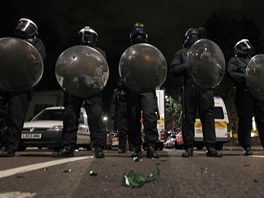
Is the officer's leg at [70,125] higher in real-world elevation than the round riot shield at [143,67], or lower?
lower

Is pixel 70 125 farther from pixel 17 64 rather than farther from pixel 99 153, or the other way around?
pixel 17 64

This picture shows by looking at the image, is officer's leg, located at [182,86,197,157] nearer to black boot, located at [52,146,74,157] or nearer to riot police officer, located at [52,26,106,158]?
riot police officer, located at [52,26,106,158]

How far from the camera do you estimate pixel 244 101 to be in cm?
654

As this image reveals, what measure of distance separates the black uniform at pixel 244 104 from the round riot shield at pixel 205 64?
1.48m

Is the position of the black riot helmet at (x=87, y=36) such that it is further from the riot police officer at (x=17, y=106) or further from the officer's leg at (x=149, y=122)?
the officer's leg at (x=149, y=122)

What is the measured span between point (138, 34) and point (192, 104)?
4.42 feet

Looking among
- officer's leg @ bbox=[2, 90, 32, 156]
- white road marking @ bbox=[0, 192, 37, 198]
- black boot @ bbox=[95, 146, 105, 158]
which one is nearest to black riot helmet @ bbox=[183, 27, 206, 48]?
black boot @ bbox=[95, 146, 105, 158]

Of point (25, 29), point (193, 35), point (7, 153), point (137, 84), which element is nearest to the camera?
point (137, 84)

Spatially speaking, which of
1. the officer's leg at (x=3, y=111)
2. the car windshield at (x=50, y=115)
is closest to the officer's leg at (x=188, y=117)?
the officer's leg at (x=3, y=111)

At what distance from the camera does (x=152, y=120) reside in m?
5.48

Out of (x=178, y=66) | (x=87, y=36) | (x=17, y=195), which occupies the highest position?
(x=87, y=36)

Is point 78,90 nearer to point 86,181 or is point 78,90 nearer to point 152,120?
point 152,120

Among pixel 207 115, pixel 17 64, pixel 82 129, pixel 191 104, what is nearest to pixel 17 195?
pixel 17 64

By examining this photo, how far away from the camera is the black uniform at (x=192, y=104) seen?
5.82 m
